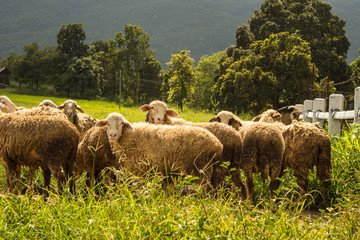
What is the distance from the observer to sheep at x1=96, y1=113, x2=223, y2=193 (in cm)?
570

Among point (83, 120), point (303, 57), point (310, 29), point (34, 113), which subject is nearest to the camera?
point (34, 113)

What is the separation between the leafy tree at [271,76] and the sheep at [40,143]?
2475 centimetres

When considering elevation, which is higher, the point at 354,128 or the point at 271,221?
the point at 354,128

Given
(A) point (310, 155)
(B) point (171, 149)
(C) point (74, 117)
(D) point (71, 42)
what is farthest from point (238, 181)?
(D) point (71, 42)

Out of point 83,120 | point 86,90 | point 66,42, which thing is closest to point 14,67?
point 66,42

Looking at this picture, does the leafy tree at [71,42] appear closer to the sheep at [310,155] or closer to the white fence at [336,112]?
the white fence at [336,112]

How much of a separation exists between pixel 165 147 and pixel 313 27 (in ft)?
121

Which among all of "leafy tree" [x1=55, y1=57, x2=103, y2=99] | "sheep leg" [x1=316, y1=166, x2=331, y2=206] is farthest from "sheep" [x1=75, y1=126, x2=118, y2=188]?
"leafy tree" [x1=55, y1=57, x2=103, y2=99]

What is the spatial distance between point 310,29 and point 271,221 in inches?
1495

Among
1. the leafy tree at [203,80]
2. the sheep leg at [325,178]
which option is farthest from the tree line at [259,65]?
the sheep leg at [325,178]

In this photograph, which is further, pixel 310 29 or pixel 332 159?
pixel 310 29

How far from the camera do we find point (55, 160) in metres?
5.95

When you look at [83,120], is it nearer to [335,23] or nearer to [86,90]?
[335,23]

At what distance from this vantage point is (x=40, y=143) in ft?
19.4
